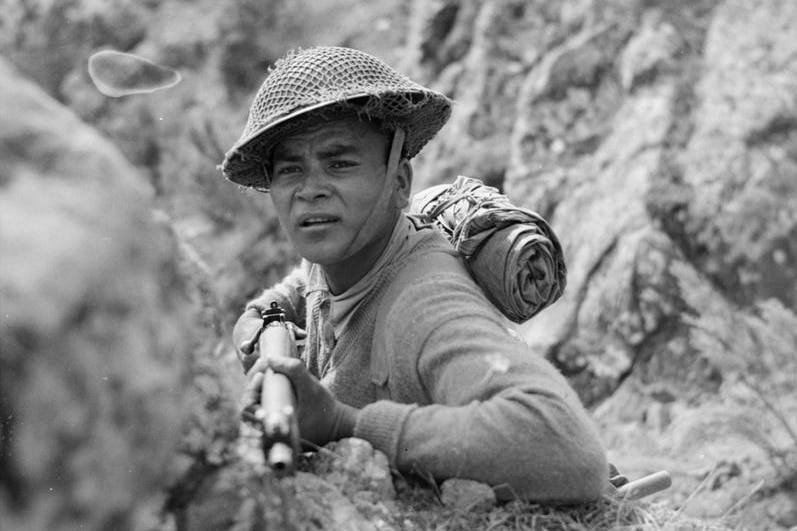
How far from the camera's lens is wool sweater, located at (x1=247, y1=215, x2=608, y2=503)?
264 cm

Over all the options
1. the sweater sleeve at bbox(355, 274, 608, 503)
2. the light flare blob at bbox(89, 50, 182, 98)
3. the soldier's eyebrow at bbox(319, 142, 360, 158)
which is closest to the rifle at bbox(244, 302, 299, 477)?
the sweater sleeve at bbox(355, 274, 608, 503)

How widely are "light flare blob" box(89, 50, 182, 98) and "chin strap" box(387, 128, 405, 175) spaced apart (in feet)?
11.3

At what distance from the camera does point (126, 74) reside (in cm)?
764

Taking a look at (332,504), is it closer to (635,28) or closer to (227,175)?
(227,175)

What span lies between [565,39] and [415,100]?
587 centimetres

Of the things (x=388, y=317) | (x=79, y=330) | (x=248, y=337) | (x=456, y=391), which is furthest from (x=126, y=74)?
(x=79, y=330)

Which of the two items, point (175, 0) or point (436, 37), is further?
point (175, 0)

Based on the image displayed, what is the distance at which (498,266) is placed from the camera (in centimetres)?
321

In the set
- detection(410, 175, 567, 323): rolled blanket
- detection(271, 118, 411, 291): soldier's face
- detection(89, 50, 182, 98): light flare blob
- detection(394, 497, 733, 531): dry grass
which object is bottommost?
detection(394, 497, 733, 531): dry grass

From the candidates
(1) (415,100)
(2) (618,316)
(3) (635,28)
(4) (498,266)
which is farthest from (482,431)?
(3) (635,28)

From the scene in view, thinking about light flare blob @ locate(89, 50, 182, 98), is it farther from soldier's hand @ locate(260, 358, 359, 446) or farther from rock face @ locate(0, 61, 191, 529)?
rock face @ locate(0, 61, 191, 529)

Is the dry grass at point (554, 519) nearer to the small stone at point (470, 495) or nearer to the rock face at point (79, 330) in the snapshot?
the small stone at point (470, 495)

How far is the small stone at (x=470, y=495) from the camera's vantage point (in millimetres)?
2654

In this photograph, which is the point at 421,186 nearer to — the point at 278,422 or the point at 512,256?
the point at 512,256
